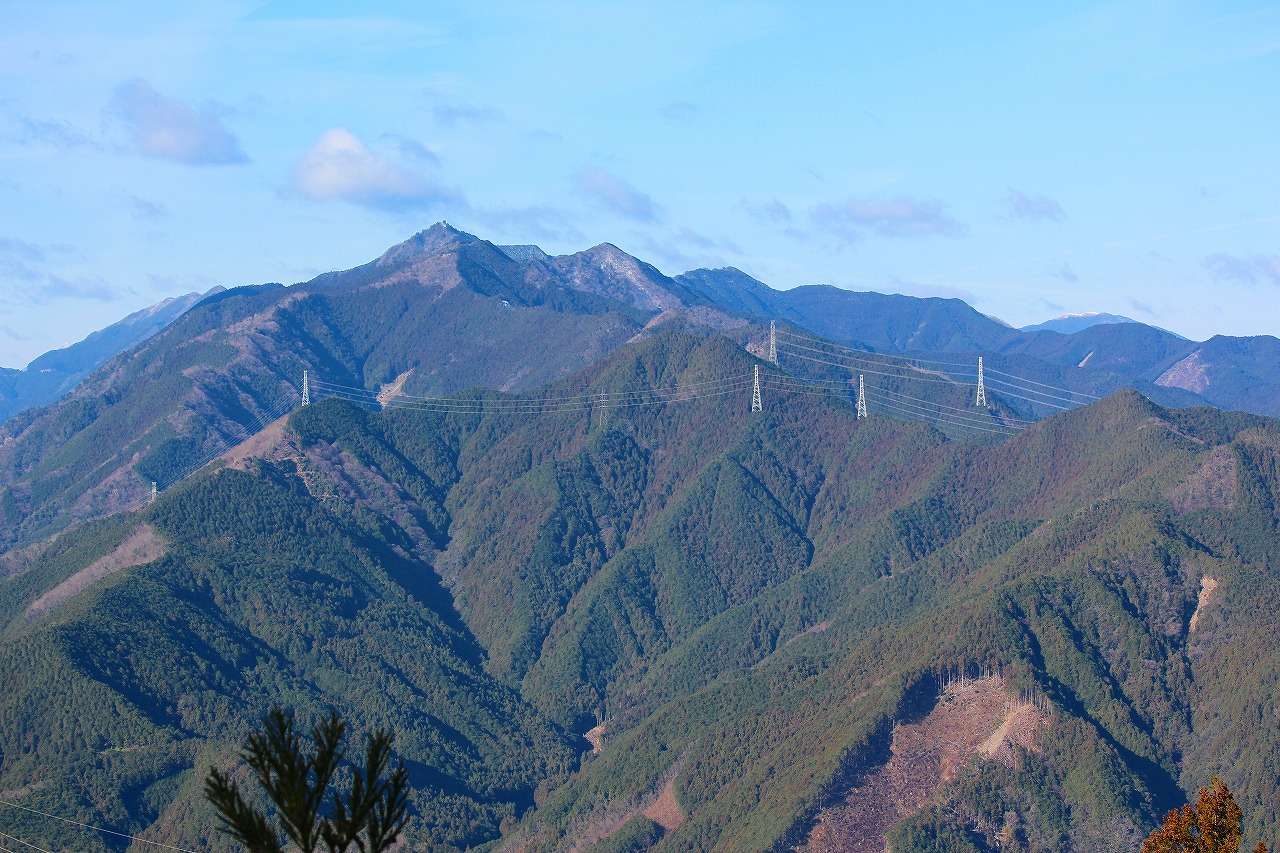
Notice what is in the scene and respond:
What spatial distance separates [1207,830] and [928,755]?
113 metres

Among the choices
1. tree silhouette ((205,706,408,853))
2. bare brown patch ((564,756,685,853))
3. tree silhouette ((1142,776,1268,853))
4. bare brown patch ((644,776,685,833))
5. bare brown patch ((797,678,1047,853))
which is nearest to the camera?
tree silhouette ((205,706,408,853))

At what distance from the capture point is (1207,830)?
63688 mm

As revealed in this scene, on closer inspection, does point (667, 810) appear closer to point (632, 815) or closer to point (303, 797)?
point (632, 815)

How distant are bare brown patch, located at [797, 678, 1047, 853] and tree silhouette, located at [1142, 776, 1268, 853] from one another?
332 feet

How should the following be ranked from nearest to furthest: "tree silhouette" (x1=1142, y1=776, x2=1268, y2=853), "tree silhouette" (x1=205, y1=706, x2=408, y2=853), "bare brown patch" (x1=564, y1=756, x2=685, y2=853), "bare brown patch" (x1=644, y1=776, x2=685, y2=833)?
"tree silhouette" (x1=205, y1=706, x2=408, y2=853) → "tree silhouette" (x1=1142, y1=776, x2=1268, y2=853) → "bare brown patch" (x1=644, y1=776, x2=685, y2=833) → "bare brown patch" (x1=564, y1=756, x2=685, y2=853)

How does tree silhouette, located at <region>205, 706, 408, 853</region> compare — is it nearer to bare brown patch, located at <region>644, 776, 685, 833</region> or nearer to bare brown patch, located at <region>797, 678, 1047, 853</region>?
bare brown patch, located at <region>797, 678, 1047, 853</region>

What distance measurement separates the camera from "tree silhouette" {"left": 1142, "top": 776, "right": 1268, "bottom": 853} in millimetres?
63250

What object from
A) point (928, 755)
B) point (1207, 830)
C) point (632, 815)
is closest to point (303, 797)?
point (1207, 830)

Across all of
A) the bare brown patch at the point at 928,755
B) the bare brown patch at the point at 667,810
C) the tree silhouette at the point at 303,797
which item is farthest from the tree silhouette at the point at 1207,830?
the bare brown patch at the point at 667,810

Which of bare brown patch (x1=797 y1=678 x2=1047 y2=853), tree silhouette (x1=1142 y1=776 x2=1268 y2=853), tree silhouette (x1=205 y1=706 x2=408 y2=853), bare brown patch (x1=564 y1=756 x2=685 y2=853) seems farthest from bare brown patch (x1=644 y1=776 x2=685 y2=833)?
tree silhouette (x1=205 y1=706 x2=408 y2=853)

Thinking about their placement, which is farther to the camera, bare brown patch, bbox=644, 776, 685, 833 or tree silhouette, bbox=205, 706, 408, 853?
bare brown patch, bbox=644, 776, 685, 833

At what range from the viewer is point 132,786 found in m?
186

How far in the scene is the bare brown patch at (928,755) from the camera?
538 feet

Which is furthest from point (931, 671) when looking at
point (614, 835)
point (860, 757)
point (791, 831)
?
point (614, 835)
